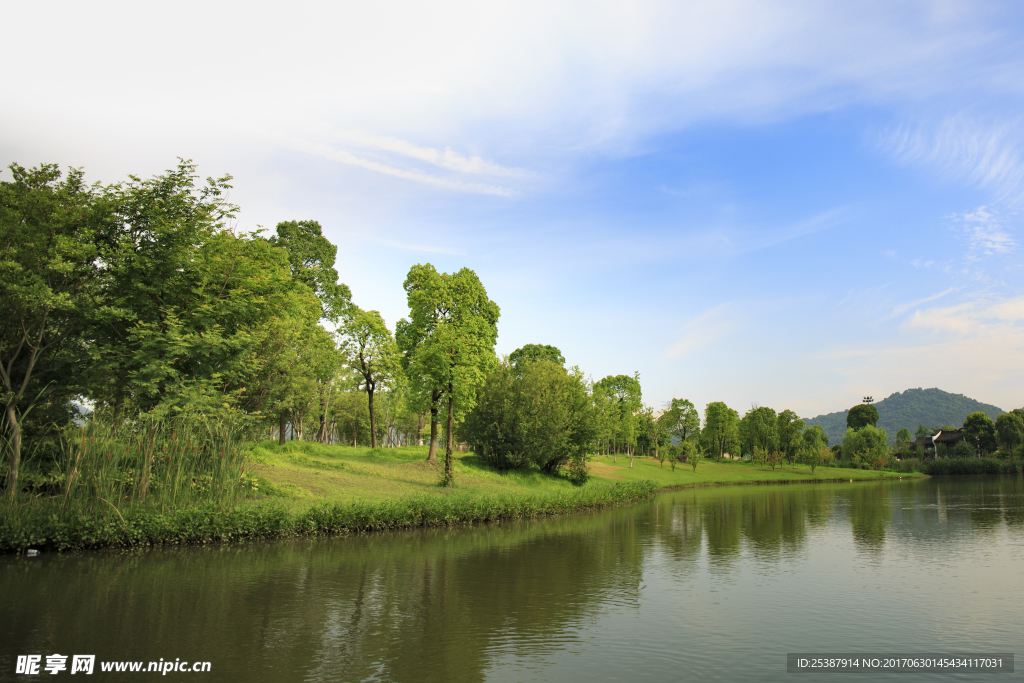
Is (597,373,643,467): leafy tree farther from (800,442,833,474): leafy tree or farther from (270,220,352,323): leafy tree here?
(270,220,352,323): leafy tree

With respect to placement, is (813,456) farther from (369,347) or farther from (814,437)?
(369,347)

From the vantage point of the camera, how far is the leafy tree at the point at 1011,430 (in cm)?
11425

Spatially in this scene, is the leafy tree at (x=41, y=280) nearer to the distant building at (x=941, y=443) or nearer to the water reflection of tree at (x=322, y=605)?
the water reflection of tree at (x=322, y=605)

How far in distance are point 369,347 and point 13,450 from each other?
36855 mm

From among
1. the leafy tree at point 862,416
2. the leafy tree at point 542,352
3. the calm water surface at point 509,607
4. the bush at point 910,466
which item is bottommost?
the bush at point 910,466

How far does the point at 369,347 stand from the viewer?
5756 centimetres

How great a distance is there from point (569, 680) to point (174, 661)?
24.0ft

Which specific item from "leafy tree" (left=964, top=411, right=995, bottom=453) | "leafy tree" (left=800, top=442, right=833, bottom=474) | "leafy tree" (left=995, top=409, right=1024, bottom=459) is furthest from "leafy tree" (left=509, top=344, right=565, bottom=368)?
"leafy tree" (left=964, top=411, right=995, bottom=453)

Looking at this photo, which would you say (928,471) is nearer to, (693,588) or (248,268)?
(693,588)

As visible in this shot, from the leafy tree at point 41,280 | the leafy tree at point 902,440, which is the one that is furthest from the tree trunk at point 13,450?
the leafy tree at point 902,440

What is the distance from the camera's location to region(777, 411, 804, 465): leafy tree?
106250 mm

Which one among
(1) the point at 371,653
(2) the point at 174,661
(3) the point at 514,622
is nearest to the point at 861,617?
(3) the point at 514,622

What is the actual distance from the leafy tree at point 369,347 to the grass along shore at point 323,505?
8.47 m

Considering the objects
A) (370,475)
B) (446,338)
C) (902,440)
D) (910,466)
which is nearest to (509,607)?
(370,475)
